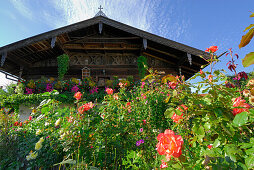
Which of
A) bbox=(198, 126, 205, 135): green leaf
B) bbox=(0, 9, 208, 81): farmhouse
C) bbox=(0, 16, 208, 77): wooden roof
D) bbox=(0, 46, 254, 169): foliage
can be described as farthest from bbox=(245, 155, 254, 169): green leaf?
bbox=(0, 9, 208, 81): farmhouse

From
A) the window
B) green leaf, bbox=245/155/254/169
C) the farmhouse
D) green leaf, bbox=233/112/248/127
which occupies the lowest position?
green leaf, bbox=245/155/254/169

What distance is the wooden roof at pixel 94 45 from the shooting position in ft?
26.7

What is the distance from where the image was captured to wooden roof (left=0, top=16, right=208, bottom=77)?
8133 mm

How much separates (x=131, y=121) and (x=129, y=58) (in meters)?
8.36

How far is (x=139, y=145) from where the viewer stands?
86.0 inches

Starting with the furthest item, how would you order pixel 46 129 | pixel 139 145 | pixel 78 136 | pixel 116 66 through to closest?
1. pixel 116 66
2. pixel 139 145
3. pixel 46 129
4. pixel 78 136

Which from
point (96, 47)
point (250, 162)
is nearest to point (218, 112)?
point (250, 162)

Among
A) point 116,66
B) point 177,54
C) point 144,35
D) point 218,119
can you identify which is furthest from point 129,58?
point 218,119

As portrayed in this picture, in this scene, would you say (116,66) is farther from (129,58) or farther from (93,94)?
(93,94)

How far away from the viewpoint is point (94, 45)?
10.2 metres

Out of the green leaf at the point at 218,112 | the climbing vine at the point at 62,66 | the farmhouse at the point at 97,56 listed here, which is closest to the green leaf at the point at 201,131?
the green leaf at the point at 218,112

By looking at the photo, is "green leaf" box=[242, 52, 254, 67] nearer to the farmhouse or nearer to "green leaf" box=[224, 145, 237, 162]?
"green leaf" box=[224, 145, 237, 162]

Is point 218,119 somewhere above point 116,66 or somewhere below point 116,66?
below

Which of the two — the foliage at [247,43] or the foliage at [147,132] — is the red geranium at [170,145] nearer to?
the foliage at [147,132]
